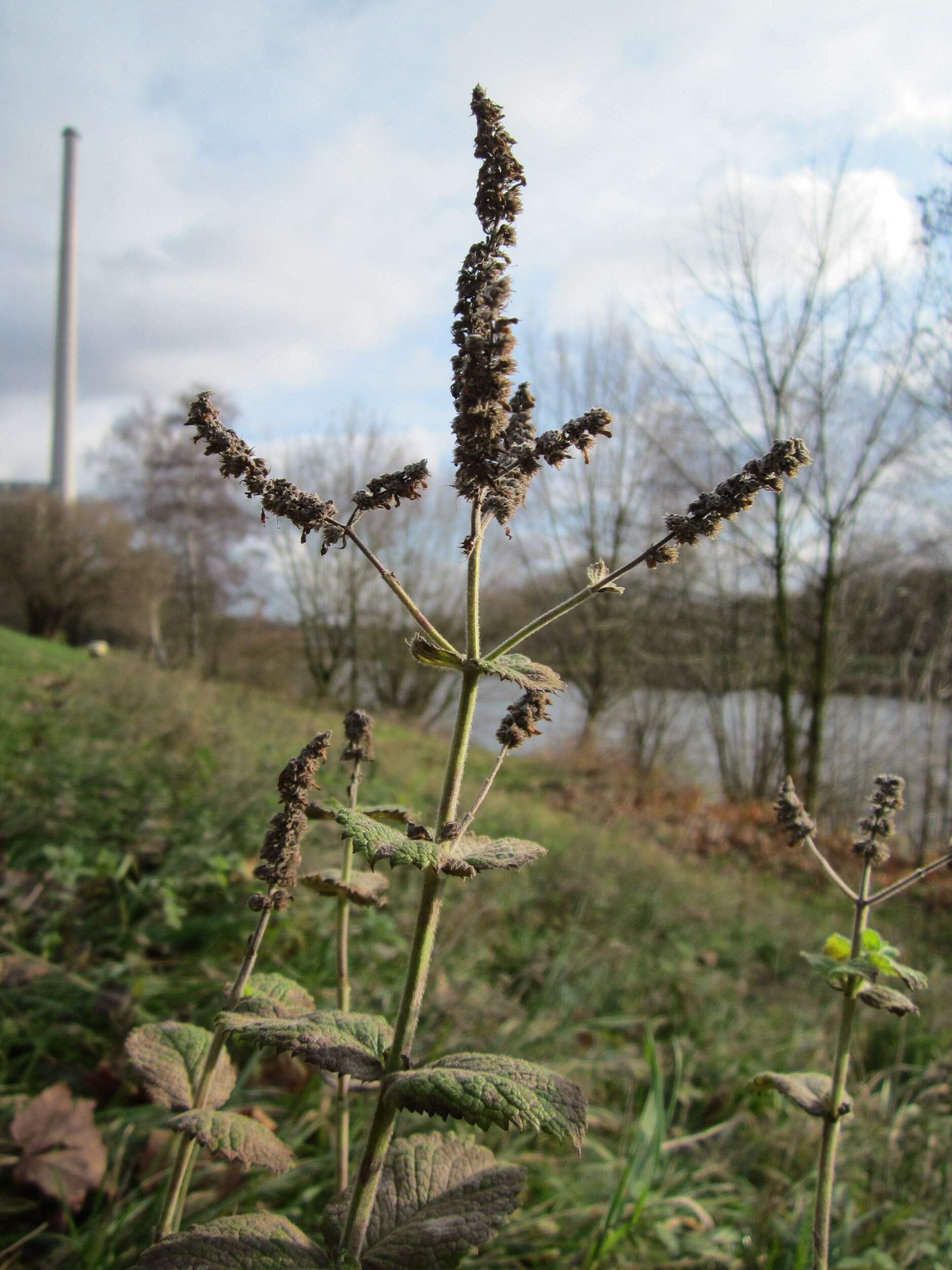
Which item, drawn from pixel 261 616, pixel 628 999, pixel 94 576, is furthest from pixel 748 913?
pixel 94 576

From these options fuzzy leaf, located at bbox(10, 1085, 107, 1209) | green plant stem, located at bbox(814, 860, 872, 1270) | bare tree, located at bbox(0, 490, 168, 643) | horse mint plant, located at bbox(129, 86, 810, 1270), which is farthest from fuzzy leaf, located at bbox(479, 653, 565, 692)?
bare tree, located at bbox(0, 490, 168, 643)

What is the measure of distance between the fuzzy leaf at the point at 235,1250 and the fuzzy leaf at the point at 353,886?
373mm

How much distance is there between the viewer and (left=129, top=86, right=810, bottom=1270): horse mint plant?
2.55 ft

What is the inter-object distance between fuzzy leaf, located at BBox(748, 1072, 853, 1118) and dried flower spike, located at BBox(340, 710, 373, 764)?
2.23 ft

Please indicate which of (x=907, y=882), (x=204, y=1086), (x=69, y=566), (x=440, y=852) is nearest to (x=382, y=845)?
(x=440, y=852)

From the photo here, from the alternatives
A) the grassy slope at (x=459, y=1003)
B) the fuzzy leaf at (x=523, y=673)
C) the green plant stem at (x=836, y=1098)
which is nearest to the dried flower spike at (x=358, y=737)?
the fuzzy leaf at (x=523, y=673)

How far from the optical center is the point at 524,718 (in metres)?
0.90

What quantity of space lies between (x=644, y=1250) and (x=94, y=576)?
27.3 metres

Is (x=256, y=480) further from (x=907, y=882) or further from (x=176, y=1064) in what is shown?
(x=907, y=882)

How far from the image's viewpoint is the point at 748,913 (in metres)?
6.87

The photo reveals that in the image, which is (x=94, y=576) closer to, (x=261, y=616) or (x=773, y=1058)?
(x=261, y=616)

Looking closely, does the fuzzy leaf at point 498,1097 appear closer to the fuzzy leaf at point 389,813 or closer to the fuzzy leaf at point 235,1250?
the fuzzy leaf at point 235,1250

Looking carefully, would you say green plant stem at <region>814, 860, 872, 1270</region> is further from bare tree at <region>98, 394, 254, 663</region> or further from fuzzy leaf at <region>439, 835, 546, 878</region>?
bare tree at <region>98, 394, 254, 663</region>

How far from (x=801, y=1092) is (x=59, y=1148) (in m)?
1.58
